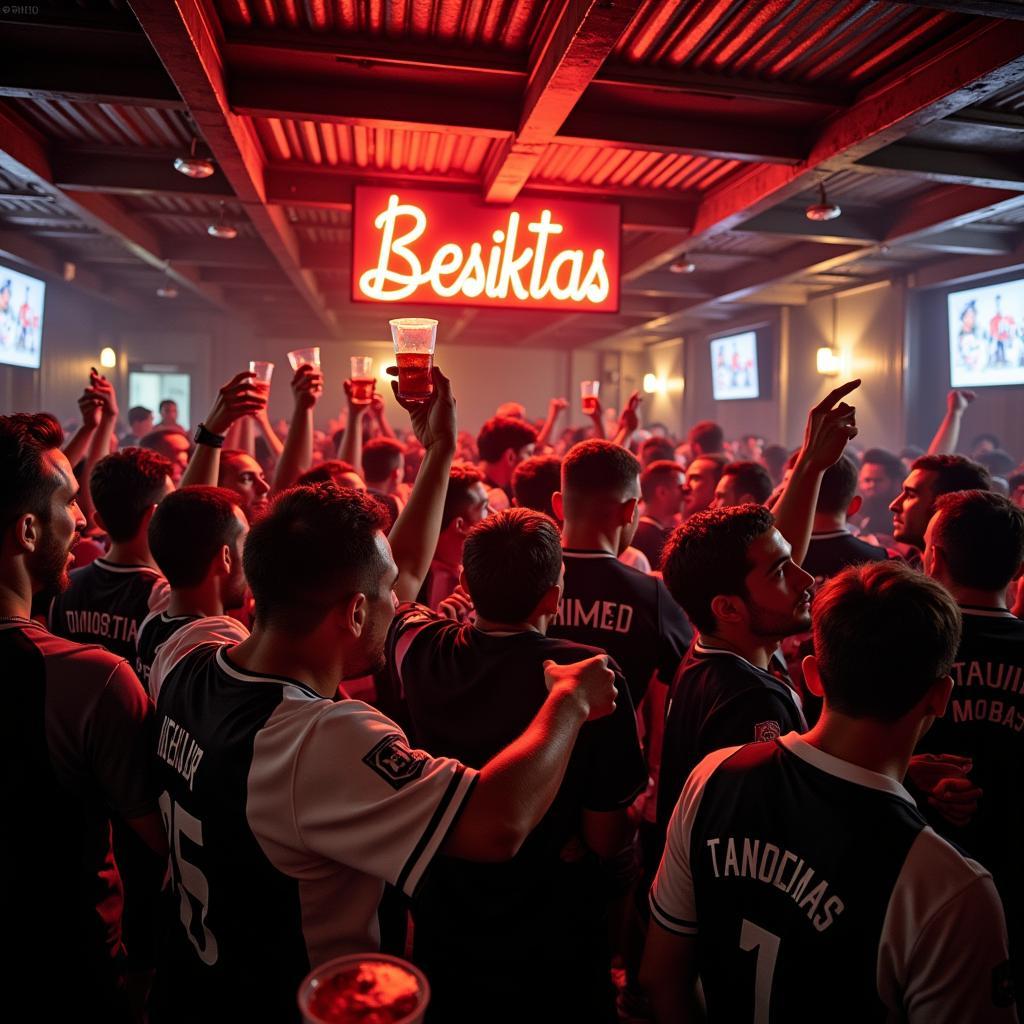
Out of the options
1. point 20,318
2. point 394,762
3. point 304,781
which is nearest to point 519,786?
point 394,762

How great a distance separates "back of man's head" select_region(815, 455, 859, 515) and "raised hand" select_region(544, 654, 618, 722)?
8.04 ft

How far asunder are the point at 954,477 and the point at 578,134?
264cm

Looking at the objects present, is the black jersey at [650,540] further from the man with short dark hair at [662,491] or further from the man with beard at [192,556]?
the man with beard at [192,556]

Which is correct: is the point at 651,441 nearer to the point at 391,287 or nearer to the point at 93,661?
the point at 391,287

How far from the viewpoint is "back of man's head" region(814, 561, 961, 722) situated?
1494 mm

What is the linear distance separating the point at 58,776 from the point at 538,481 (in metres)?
2.40

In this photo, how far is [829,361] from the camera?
11883 millimetres

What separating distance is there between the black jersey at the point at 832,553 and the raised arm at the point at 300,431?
88.4 inches

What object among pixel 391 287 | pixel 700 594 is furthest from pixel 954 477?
pixel 391 287

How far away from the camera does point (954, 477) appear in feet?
12.3

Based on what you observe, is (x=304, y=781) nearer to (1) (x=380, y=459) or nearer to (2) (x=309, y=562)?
(2) (x=309, y=562)

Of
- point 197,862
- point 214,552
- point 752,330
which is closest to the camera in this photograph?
point 197,862

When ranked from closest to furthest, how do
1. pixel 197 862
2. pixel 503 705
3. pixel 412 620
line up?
1. pixel 197 862
2. pixel 503 705
3. pixel 412 620

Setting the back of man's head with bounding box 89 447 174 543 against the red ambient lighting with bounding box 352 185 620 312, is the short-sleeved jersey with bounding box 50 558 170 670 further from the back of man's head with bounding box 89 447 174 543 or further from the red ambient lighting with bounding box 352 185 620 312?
the red ambient lighting with bounding box 352 185 620 312
